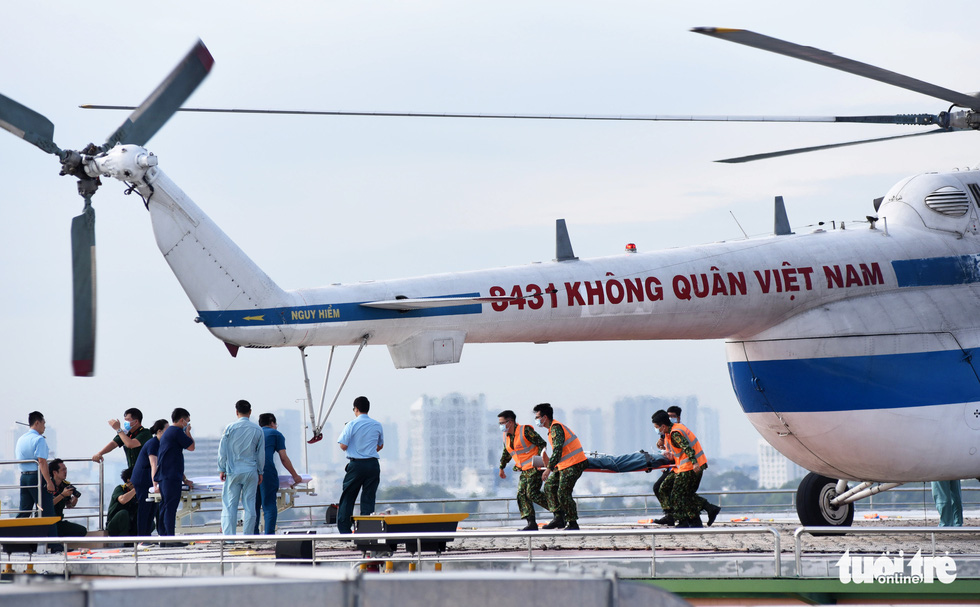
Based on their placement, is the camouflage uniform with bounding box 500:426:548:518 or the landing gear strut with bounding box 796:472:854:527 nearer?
the camouflage uniform with bounding box 500:426:548:518

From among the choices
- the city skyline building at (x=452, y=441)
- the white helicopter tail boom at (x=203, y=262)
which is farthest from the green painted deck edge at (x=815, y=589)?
the city skyline building at (x=452, y=441)

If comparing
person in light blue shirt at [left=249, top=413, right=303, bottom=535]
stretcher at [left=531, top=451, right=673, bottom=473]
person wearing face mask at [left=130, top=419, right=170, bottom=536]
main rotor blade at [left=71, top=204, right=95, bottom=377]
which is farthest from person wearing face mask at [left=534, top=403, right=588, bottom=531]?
main rotor blade at [left=71, top=204, right=95, bottom=377]

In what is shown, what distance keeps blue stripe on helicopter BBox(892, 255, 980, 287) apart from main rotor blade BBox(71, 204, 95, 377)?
363 inches

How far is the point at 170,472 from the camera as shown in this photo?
46.2 feet

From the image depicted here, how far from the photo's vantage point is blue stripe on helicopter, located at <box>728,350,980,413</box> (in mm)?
13109

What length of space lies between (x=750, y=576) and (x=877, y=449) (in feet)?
12.5

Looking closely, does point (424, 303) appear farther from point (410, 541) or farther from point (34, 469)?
point (34, 469)

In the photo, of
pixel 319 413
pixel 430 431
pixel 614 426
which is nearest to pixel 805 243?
pixel 319 413

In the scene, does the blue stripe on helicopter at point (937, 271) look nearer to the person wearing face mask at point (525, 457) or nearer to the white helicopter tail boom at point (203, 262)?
the person wearing face mask at point (525, 457)

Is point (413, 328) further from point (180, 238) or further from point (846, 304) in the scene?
point (846, 304)

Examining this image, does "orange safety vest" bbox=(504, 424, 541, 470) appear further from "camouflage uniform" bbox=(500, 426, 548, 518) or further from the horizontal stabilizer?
the horizontal stabilizer

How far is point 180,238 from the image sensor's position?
36.8ft

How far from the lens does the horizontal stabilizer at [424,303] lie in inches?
457

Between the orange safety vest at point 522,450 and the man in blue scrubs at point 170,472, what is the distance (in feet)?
13.4
